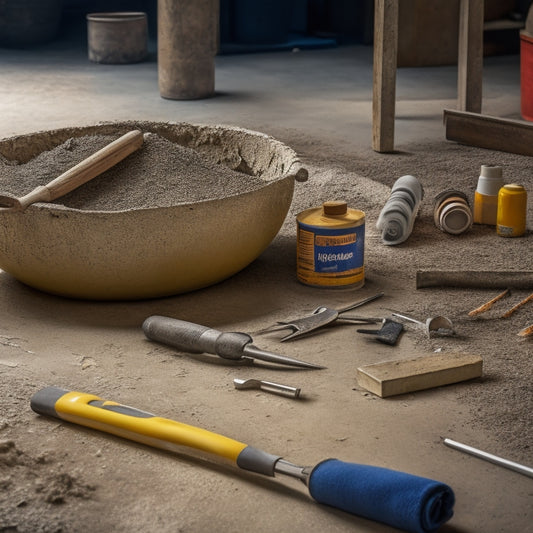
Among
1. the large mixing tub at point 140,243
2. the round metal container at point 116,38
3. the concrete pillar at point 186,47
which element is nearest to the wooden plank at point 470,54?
the concrete pillar at point 186,47

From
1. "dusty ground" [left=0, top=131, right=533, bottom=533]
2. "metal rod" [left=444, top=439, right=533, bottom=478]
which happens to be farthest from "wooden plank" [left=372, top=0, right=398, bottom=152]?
"metal rod" [left=444, top=439, right=533, bottom=478]

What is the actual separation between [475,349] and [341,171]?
2054mm

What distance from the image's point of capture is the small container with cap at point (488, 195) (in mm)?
3617

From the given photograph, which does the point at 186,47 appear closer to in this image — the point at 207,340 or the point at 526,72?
the point at 526,72

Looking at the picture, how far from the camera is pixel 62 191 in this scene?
2943 mm

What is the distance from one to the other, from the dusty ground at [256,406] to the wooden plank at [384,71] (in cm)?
168

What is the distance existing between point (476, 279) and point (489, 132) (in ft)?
7.15

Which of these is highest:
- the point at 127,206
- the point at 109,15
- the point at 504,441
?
the point at 109,15

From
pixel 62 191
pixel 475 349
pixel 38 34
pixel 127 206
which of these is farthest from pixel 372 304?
pixel 38 34

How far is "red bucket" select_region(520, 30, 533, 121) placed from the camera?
537 cm

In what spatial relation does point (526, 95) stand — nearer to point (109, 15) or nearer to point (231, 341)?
point (231, 341)

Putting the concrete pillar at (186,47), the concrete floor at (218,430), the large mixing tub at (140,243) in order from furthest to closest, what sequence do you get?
the concrete pillar at (186,47), the large mixing tub at (140,243), the concrete floor at (218,430)

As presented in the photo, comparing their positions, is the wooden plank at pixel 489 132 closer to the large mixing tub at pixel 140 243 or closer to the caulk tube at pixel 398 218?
the caulk tube at pixel 398 218

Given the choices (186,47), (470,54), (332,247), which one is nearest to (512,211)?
(332,247)
